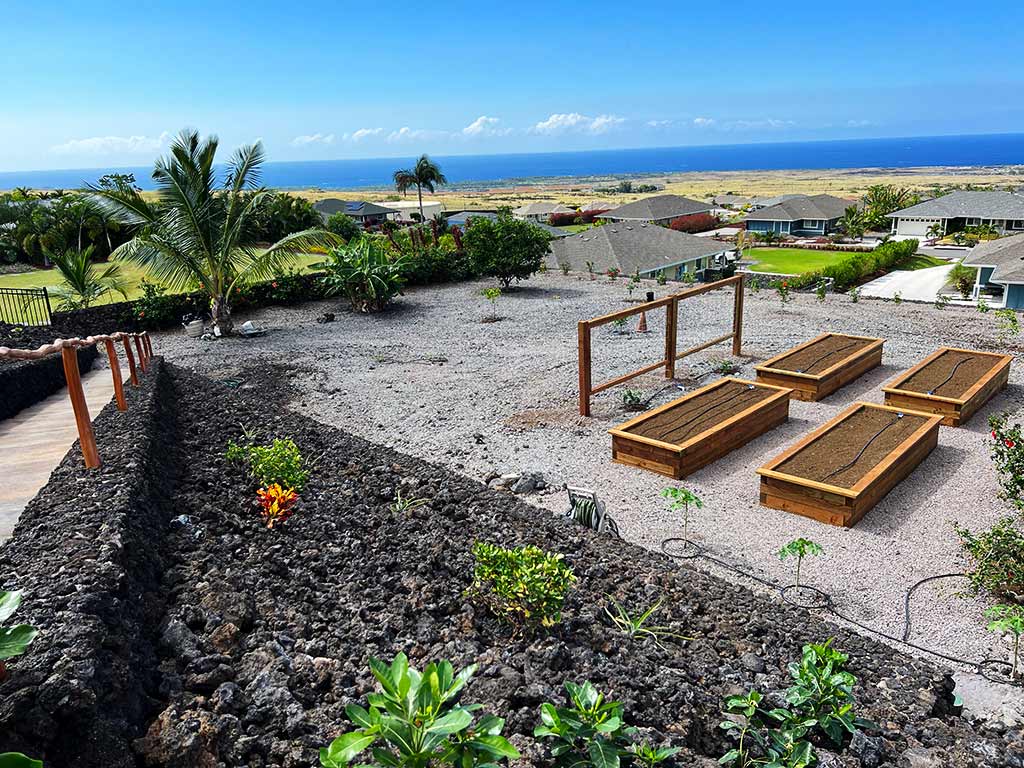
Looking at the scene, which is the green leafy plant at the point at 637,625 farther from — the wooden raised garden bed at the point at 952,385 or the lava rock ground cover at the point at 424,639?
the wooden raised garden bed at the point at 952,385

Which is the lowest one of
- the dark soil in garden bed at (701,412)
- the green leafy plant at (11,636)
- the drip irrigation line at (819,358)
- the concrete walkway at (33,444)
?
the dark soil in garden bed at (701,412)

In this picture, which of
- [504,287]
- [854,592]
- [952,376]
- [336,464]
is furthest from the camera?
[504,287]

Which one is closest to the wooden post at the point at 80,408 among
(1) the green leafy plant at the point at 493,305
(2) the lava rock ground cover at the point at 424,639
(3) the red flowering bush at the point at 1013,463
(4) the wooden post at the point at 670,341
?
(2) the lava rock ground cover at the point at 424,639

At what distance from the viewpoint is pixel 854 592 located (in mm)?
5324

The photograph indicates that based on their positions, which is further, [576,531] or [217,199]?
[217,199]

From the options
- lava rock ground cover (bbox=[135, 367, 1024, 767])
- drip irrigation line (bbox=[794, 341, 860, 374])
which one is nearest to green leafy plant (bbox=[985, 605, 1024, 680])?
lava rock ground cover (bbox=[135, 367, 1024, 767])

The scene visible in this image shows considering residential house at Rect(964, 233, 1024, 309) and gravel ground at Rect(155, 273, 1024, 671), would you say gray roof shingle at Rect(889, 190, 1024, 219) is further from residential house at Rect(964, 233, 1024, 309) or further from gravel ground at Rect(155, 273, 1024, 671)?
gravel ground at Rect(155, 273, 1024, 671)

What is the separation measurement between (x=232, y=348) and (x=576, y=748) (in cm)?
1355

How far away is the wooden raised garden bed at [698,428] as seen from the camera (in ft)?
25.2

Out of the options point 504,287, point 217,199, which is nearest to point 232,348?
point 217,199

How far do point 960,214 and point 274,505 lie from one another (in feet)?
189

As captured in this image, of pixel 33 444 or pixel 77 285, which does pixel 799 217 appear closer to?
pixel 77 285

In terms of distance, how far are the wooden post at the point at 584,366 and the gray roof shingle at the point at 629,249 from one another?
1496 cm

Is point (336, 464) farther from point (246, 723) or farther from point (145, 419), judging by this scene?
point (246, 723)
